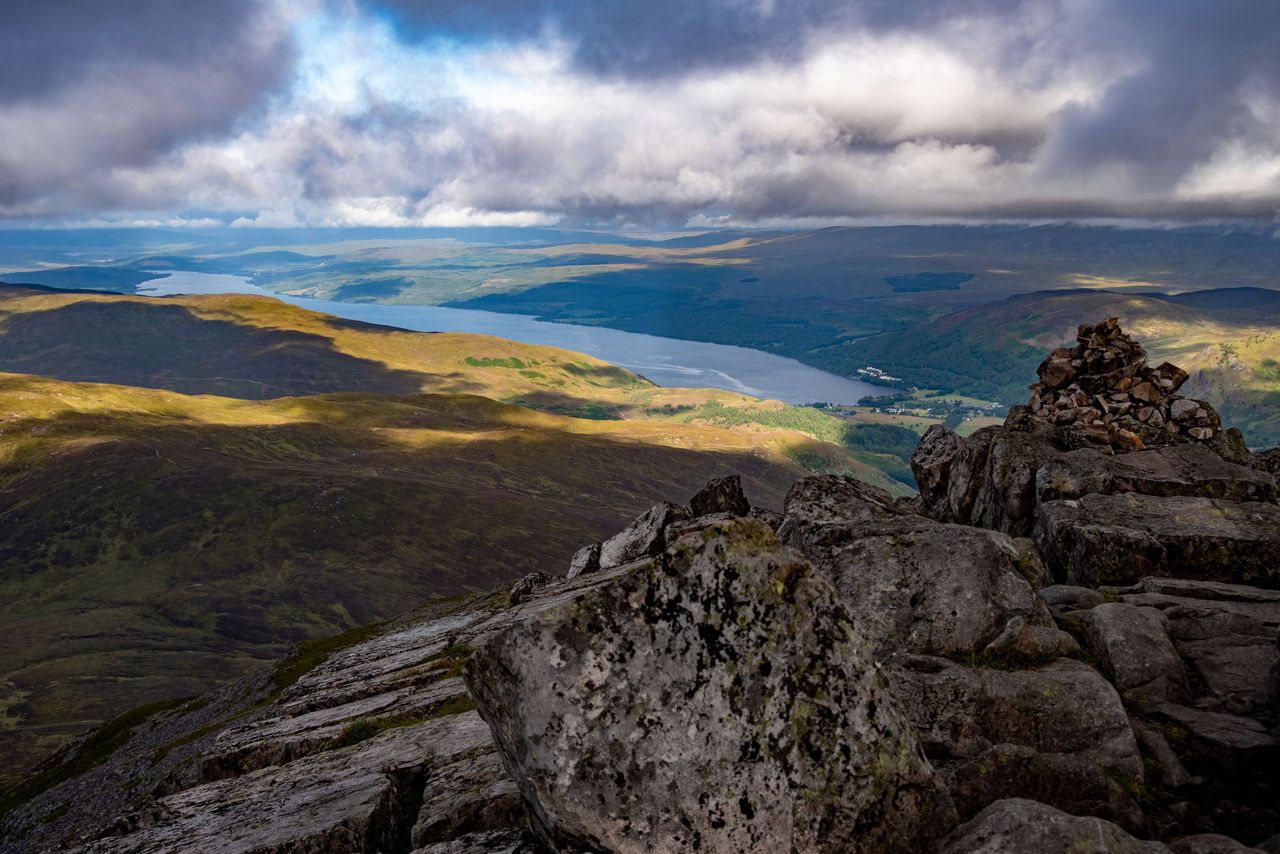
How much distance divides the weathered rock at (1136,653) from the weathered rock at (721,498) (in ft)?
78.7

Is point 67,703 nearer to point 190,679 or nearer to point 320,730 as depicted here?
point 190,679

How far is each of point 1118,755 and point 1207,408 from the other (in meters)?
33.4

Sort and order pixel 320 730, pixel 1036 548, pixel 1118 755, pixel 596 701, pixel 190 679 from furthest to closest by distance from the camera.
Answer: pixel 190 679
pixel 320 730
pixel 1036 548
pixel 1118 755
pixel 596 701

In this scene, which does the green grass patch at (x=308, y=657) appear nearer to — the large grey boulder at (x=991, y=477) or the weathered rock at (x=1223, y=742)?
the large grey boulder at (x=991, y=477)

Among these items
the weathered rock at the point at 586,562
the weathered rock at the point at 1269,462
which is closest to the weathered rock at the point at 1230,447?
the weathered rock at the point at 1269,462

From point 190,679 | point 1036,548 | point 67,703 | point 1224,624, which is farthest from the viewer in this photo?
point 190,679

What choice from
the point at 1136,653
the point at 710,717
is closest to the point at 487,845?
the point at 710,717

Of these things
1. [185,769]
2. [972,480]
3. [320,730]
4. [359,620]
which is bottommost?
[359,620]

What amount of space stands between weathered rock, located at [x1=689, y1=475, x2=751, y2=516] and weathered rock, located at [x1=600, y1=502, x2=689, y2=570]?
1.12 meters

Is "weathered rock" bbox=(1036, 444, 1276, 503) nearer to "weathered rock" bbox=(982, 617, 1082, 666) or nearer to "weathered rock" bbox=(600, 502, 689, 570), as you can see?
"weathered rock" bbox=(982, 617, 1082, 666)

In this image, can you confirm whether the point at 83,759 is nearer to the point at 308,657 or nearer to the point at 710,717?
the point at 308,657

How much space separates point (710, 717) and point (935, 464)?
34785 millimetres

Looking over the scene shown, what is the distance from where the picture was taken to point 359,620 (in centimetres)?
19800

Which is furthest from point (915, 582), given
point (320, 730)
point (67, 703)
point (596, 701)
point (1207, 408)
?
point (67, 703)
